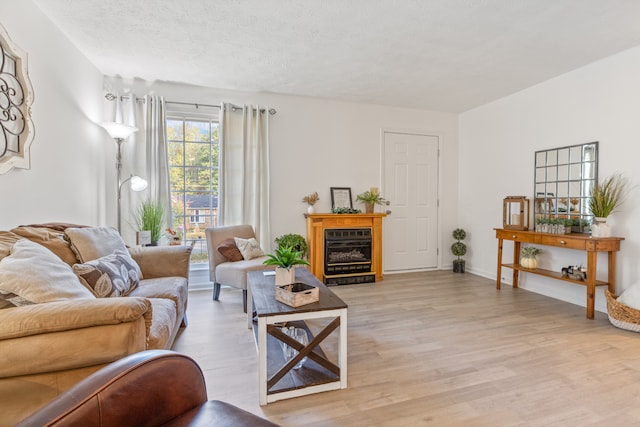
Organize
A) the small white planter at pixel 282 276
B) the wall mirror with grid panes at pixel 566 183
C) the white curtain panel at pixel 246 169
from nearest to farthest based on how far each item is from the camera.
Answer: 1. the small white planter at pixel 282 276
2. the wall mirror with grid panes at pixel 566 183
3. the white curtain panel at pixel 246 169

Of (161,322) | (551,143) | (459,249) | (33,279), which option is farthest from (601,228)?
(33,279)

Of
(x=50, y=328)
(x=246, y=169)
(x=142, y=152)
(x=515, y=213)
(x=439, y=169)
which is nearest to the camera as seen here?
(x=50, y=328)

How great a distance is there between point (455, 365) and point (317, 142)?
131 inches

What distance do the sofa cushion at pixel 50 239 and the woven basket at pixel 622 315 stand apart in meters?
4.34

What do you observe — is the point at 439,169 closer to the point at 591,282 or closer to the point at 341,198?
the point at 341,198

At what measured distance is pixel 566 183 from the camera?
3.53 meters

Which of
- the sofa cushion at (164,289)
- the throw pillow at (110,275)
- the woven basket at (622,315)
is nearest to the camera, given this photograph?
the throw pillow at (110,275)

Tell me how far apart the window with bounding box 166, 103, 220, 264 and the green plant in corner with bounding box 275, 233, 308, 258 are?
3.05 feet

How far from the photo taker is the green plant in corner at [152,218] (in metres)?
3.52

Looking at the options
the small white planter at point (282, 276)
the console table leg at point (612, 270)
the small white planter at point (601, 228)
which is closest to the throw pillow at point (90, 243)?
the small white planter at point (282, 276)

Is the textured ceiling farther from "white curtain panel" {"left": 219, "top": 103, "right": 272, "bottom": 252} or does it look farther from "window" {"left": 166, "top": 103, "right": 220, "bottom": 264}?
"window" {"left": 166, "top": 103, "right": 220, "bottom": 264}

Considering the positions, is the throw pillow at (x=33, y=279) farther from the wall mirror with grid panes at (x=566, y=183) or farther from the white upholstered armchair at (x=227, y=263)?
the wall mirror with grid panes at (x=566, y=183)

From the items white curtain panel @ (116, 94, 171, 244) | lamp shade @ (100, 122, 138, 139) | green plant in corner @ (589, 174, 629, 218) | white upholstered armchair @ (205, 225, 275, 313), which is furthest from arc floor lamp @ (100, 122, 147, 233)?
green plant in corner @ (589, 174, 629, 218)

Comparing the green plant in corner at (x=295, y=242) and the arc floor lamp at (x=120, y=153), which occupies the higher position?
the arc floor lamp at (x=120, y=153)
